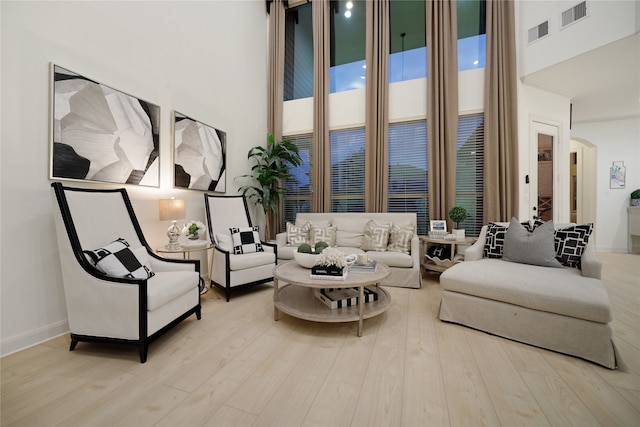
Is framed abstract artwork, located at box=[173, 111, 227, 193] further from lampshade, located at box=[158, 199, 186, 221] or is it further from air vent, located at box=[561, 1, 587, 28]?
air vent, located at box=[561, 1, 587, 28]

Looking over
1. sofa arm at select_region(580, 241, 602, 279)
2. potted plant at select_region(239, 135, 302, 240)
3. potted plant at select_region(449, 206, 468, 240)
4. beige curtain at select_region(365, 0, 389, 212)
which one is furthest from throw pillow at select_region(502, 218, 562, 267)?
potted plant at select_region(239, 135, 302, 240)

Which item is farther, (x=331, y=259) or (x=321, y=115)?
(x=321, y=115)

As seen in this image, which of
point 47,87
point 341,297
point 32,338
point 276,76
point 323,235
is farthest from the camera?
point 276,76

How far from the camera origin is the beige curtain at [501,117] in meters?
3.58

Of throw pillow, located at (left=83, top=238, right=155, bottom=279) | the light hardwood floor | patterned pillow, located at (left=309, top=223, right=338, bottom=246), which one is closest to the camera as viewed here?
the light hardwood floor

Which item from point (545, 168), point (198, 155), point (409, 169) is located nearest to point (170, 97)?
point (198, 155)

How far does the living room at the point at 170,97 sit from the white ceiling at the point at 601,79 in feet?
0.26

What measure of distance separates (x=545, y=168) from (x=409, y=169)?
2.04 m

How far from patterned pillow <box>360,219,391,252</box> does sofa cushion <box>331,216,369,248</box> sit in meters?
0.19

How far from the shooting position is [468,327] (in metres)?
2.18

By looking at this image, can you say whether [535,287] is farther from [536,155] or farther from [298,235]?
[536,155]

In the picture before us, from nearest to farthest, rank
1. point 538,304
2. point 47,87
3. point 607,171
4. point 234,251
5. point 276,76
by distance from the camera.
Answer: point 538,304 → point 47,87 → point 234,251 → point 276,76 → point 607,171

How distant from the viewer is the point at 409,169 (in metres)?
4.16

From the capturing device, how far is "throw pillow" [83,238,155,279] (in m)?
1.81
